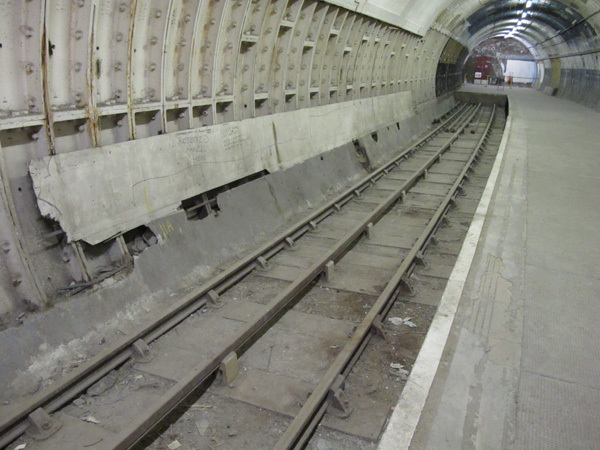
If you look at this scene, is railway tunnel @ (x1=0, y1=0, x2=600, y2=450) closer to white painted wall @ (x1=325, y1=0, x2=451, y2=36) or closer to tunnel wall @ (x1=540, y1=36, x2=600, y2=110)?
white painted wall @ (x1=325, y1=0, x2=451, y2=36)

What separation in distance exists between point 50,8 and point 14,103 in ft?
3.21

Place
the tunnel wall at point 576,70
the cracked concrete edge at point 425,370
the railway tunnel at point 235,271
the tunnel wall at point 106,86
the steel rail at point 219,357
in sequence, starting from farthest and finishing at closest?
1. the tunnel wall at point 576,70
2. the tunnel wall at point 106,86
3. the railway tunnel at point 235,271
4. the steel rail at point 219,357
5. the cracked concrete edge at point 425,370

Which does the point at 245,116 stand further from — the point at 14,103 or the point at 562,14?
the point at 562,14

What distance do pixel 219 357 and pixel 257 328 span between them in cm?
68

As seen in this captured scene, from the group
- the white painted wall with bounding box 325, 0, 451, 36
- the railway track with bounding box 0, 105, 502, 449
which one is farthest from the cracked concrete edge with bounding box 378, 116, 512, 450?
the white painted wall with bounding box 325, 0, 451, 36

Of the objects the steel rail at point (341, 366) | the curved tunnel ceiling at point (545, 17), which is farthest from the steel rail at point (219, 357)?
the curved tunnel ceiling at point (545, 17)

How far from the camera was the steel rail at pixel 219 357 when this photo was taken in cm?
361

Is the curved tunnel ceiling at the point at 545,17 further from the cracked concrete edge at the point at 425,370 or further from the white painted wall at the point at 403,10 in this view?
the cracked concrete edge at the point at 425,370

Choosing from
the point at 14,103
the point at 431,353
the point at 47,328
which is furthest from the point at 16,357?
the point at 431,353

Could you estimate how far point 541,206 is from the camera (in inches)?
325

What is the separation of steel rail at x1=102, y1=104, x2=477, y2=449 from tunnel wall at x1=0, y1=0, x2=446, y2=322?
1681mm

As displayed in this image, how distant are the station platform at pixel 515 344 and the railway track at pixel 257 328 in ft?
2.65

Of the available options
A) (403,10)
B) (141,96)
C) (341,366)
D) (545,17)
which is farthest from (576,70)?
(341,366)

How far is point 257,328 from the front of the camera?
16.8 ft
